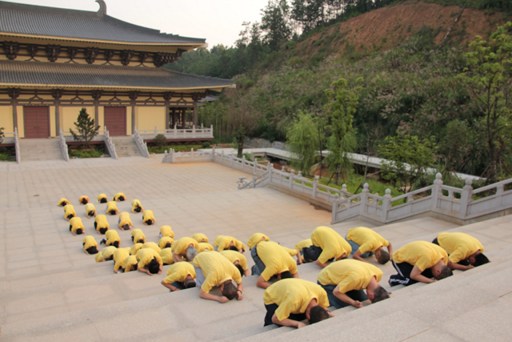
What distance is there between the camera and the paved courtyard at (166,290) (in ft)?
14.4

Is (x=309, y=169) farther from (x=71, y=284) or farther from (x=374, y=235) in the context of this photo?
(x=71, y=284)

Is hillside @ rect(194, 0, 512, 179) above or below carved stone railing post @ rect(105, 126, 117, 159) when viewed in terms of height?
above

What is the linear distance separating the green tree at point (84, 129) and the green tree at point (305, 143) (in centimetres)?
1190

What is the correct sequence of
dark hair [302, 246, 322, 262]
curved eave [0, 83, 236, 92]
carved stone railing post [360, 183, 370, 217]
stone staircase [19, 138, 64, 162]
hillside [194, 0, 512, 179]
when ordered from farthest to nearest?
1. curved eave [0, 83, 236, 92]
2. stone staircase [19, 138, 64, 162]
3. hillside [194, 0, 512, 179]
4. carved stone railing post [360, 183, 370, 217]
5. dark hair [302, 246, 322, 262]

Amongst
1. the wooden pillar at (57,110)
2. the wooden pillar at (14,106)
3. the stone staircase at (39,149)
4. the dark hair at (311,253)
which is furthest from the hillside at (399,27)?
the dark hair at (311,253)

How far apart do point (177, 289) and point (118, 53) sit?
25003mm

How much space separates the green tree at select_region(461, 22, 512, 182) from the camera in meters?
11.9

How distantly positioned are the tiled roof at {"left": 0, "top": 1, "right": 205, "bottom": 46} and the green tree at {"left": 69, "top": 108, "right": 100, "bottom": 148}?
Answer: 181 inches

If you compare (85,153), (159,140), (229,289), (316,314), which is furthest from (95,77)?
(316,314)

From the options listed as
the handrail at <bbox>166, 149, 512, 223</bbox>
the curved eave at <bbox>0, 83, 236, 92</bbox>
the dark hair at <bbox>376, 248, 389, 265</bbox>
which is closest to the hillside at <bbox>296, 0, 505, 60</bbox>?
the curved eave at <bbox>0, 83, 236, 92</bbox>

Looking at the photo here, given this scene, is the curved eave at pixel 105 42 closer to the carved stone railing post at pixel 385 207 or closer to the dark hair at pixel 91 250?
the dark hair at pixel 91 250

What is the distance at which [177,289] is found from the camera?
244 inches

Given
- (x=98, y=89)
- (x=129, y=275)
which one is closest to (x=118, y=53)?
(x=98, y=89)

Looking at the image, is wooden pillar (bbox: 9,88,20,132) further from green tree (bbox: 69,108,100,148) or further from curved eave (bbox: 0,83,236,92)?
green tree (bbox: 69,108,100,148)
